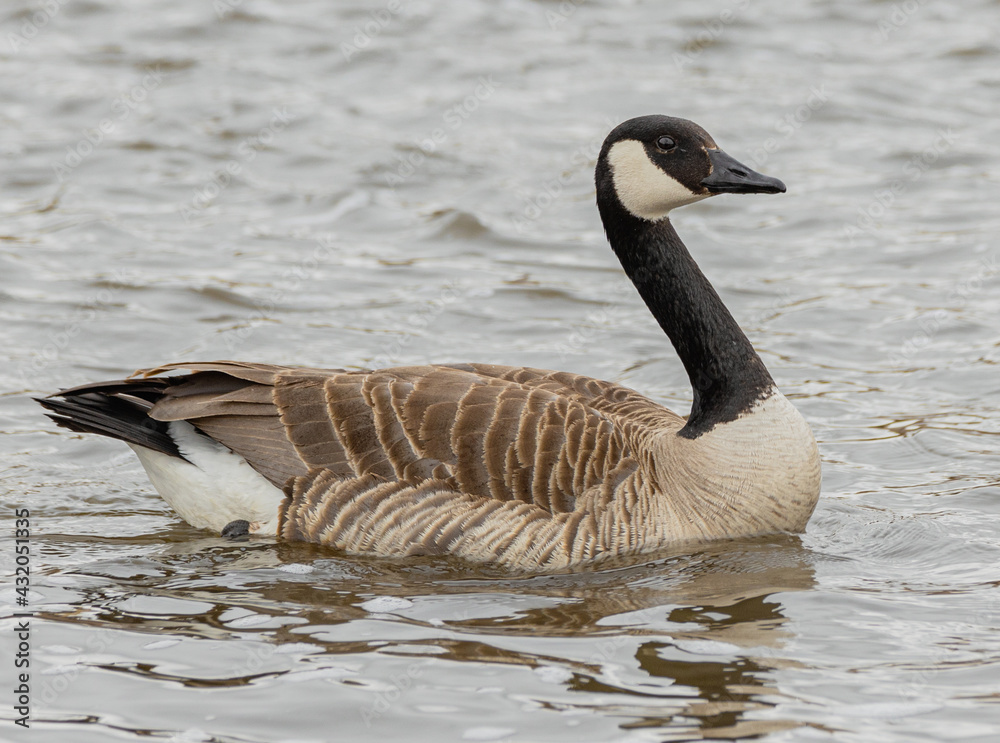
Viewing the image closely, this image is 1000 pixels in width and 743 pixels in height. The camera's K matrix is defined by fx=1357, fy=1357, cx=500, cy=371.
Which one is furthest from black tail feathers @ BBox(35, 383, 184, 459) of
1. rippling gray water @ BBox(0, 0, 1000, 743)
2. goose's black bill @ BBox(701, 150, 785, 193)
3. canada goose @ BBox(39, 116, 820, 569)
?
goose's black bill @ BBox(701, 150, 785, 193)

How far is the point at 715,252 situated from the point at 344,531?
739 centimetres

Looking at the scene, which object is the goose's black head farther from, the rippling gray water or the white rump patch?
the white rump patch

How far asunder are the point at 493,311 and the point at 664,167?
4959 millimetres

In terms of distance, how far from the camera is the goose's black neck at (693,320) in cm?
830

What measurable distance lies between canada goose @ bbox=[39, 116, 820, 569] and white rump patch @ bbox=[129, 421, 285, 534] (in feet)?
0.04

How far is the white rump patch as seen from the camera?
849cm

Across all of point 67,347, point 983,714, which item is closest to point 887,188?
point 67,347

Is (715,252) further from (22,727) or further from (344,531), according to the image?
(22,727)

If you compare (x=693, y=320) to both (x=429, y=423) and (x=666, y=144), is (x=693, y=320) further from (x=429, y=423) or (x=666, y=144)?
(x=429, y=423)

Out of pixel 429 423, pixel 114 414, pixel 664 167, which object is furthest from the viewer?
pixel 114 414

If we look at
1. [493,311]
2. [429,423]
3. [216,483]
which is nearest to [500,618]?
[429,423]

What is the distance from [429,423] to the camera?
816cm

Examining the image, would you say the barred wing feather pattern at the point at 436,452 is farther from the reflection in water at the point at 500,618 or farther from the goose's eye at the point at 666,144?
the goose's eye at the point at 666,144

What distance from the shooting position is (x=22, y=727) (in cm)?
614
